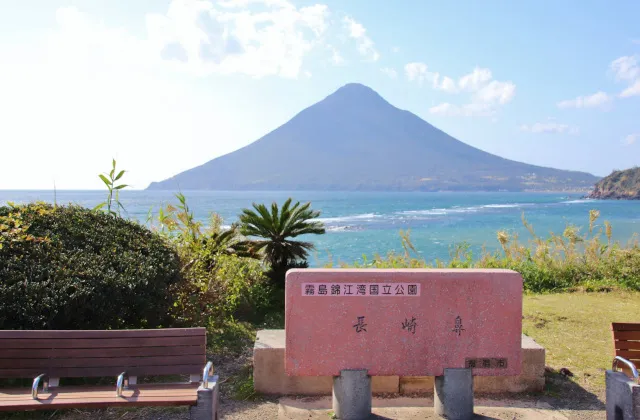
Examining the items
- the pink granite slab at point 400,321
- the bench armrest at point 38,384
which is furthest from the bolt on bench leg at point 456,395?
the bench armrest at point 38,384

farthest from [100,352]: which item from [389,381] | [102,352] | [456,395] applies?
[456,395]

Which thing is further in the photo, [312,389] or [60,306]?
[312,389]

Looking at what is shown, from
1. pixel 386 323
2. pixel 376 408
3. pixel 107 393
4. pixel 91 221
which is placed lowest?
pixel 376 408

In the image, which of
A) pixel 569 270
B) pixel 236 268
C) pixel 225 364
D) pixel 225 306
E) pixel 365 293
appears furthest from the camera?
pixel 569 270

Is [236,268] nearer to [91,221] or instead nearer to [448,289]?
[91,221]

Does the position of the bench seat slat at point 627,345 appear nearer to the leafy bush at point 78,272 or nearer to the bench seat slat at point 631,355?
the bench seat slat at point 631,355

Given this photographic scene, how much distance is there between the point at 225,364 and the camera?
5.41m

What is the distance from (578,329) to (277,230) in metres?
4.06

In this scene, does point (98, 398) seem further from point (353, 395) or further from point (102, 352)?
point (353, 395)

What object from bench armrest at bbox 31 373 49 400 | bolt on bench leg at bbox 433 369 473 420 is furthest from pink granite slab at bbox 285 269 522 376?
bench armrest at bbox 31 373 49 400

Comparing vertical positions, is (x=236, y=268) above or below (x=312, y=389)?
above

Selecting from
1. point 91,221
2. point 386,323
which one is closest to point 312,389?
point 386,323

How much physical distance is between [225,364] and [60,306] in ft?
5.82

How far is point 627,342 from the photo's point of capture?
4.06 m
